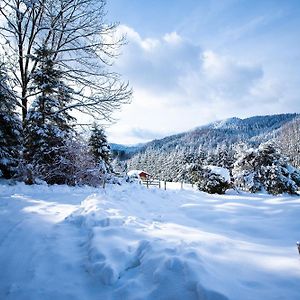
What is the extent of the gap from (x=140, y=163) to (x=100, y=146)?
5738 centimetres

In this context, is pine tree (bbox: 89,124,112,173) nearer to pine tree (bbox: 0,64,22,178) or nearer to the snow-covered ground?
pine tree (bbox: 0,64,22,178)

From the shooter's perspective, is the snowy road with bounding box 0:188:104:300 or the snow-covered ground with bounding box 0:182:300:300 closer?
the snow-covered ground with bounding box 0:182:300:300

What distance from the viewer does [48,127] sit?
43.7 feet

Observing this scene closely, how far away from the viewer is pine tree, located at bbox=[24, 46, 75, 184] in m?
13.0

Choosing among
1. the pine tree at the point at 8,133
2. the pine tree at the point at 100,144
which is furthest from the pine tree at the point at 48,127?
the pine tree at the point at 100,144

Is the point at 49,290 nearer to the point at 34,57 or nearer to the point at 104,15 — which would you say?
the point at 34,57

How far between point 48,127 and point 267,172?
18003 mm

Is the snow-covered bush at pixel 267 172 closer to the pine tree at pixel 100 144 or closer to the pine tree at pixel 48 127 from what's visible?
the pine tree at pixel 100 144

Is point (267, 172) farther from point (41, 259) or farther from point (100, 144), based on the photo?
point (41, 259)

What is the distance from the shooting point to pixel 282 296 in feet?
7.57

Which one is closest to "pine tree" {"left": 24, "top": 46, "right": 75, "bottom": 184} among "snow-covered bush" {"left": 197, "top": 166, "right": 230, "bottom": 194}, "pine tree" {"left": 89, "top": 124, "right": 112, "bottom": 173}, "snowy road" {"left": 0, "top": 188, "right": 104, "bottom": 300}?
"snowy road" {"left": 0, "top": 188, "right": 104, "bottom": 300}

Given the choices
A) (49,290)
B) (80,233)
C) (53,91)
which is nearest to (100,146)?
(53,91)

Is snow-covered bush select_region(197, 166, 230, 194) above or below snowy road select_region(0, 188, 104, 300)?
above

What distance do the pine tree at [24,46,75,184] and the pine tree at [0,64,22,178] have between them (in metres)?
0.93
